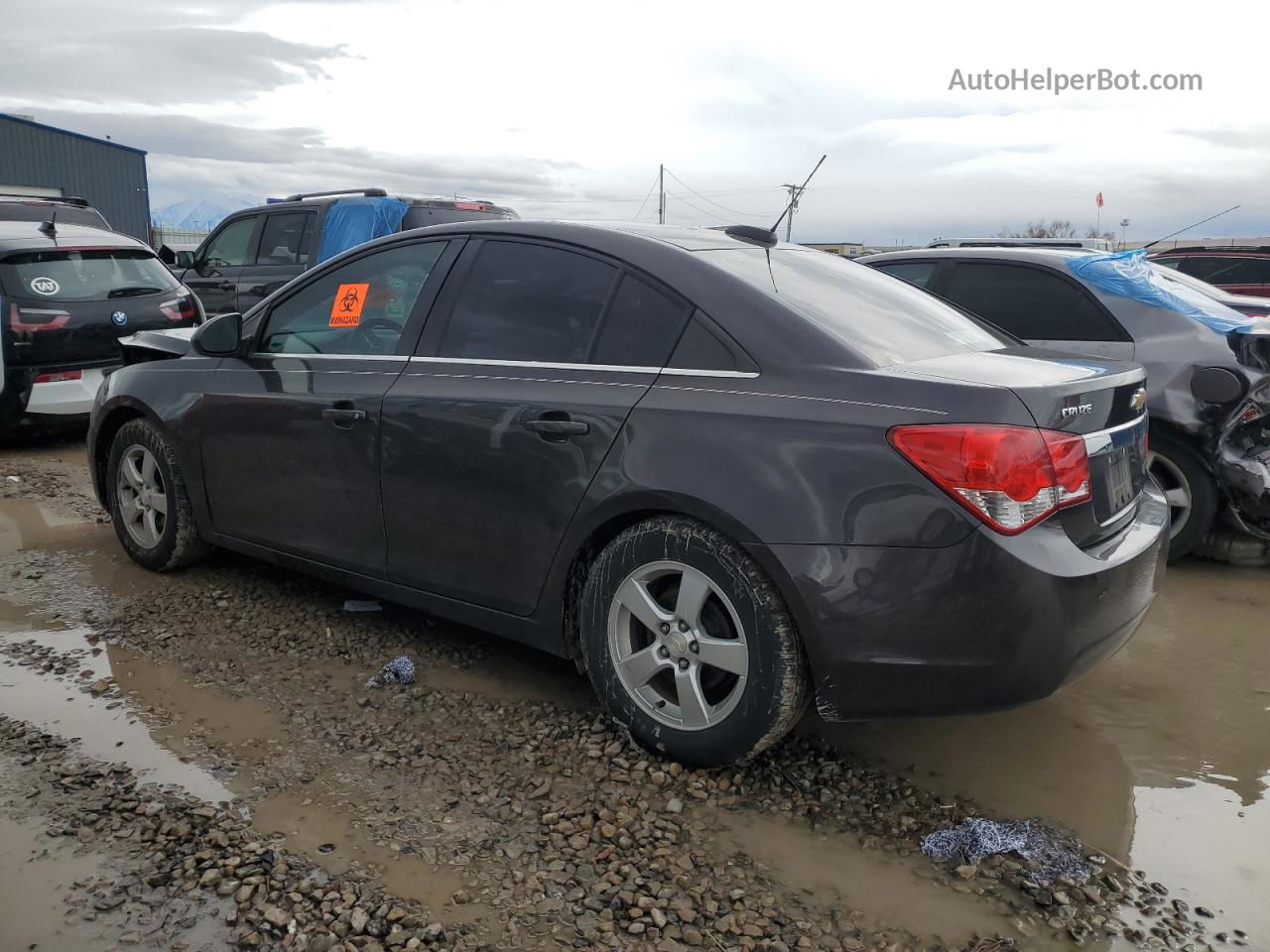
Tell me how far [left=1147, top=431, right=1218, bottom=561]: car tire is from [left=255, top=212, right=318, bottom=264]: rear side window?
8.77m

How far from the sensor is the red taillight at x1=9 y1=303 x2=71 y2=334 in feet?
24.1

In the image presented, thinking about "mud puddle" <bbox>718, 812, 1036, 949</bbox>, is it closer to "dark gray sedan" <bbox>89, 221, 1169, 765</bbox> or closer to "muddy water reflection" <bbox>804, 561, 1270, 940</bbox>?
"dark gray sedan" <bbox>89, 221, 1169, 765</bbox>

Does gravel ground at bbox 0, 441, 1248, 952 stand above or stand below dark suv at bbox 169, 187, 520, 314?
below

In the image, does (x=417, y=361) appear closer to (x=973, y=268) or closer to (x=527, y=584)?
(x=527, y=584)

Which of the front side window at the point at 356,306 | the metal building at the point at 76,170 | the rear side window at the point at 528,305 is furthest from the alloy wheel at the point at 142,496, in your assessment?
the metal building at the point at 76,170

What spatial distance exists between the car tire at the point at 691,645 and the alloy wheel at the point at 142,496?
2542 millimetres

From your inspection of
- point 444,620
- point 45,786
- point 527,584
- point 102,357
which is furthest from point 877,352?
point 102,357

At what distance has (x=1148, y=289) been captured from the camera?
5.40 meters

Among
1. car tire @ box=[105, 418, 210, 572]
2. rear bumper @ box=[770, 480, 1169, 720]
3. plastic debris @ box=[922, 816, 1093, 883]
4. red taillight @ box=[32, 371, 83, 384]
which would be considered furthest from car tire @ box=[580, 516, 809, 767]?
red taillight @ box=[32, 371, 83, 384]

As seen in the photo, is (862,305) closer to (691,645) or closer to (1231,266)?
(691,645)

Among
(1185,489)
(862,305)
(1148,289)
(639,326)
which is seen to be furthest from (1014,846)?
(1148,289)

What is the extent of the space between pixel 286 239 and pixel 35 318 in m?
4.10

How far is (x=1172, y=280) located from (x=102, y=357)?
735 centimetres

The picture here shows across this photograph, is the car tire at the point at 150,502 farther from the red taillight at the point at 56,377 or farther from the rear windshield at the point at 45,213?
the rear windshield at the point at 45,213
